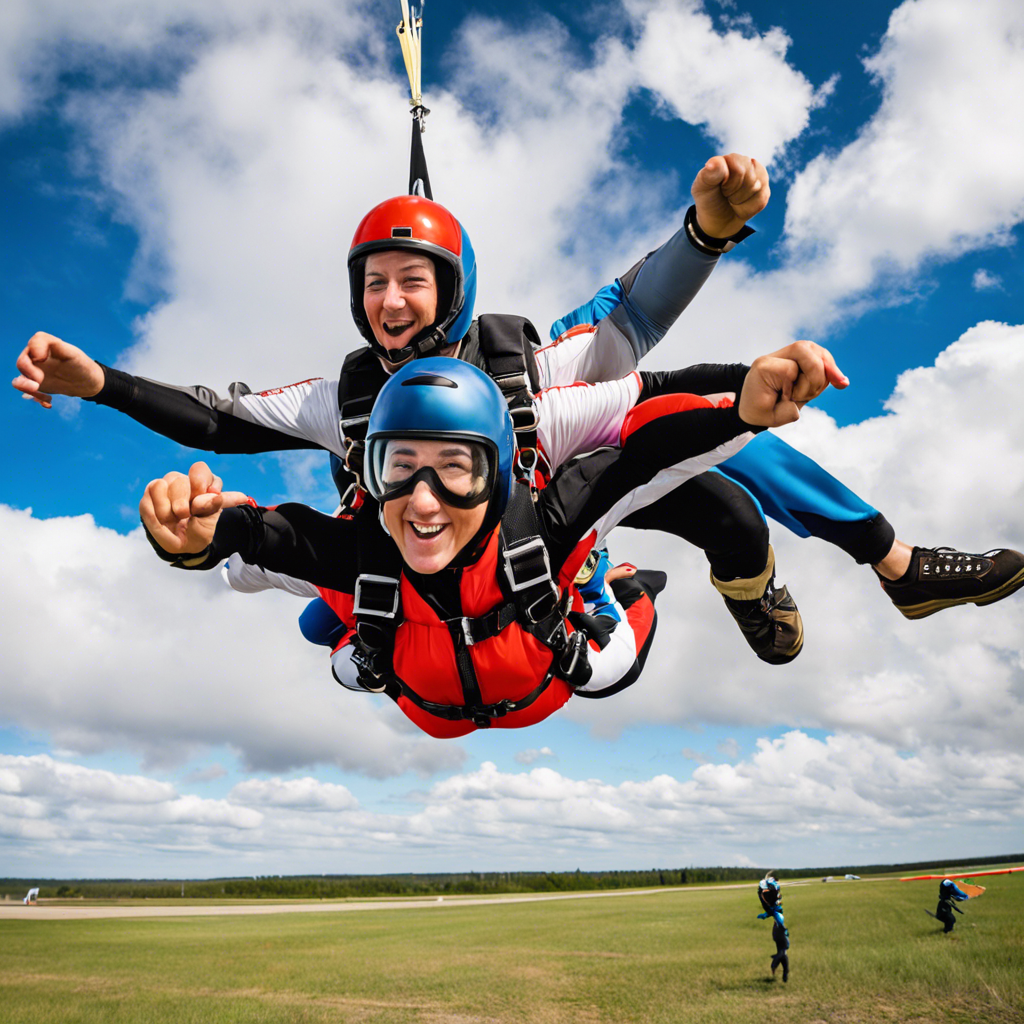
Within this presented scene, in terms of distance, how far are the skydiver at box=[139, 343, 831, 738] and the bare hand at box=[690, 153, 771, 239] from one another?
883 mm

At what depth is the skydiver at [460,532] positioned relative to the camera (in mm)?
2428

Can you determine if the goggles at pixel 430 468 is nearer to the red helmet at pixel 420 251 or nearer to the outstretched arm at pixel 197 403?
the red helmet at pixel 420 251

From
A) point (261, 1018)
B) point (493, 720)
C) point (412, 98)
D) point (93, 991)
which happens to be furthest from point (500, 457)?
point (93, 991)

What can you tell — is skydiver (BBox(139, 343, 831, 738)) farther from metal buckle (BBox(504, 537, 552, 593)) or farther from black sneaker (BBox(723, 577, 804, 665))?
black sneaker (BBox(723, 577, 804, 665))

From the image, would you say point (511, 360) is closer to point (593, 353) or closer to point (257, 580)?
point (593, 353)

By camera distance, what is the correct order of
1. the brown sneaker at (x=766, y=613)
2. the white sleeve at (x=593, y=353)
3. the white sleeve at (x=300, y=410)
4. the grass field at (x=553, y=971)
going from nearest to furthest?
Answer: 1. the white sleeve at (x=300, y=410)
2. the white sleeve at (x=593, y=353)
3. the brown sneaker at (x=766, y=613)
4. the grass field at (x=553, y=971)

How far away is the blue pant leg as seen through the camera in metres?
3.53

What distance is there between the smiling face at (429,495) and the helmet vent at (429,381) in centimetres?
19

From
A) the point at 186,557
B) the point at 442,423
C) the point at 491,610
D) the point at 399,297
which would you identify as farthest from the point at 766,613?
the point at 186,557

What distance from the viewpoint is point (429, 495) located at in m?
2.50

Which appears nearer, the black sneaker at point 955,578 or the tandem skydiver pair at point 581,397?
the tandem skydiver pair at point 581,397

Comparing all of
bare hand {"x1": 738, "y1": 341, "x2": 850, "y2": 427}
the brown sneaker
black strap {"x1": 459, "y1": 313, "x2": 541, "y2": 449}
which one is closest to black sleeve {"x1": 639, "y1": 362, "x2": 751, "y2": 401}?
black strap {"x1": 459, "y1": 313, "x2": 541, "y2": 449}

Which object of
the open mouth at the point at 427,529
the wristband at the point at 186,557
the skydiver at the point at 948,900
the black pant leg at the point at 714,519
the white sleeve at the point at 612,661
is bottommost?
the skydiver at the point at 948,900

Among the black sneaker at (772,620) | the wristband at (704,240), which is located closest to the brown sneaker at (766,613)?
the black sneaker at (772,620)
